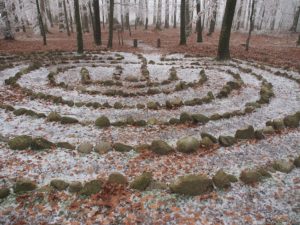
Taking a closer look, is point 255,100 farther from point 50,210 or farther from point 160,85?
point 50,210

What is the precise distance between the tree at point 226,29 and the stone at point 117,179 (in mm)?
13230

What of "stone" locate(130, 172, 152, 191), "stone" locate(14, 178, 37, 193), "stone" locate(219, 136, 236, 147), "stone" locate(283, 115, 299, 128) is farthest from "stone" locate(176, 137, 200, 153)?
"stone" locate(14, 178, 37, 193)

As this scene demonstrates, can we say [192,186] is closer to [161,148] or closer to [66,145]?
[161,148]

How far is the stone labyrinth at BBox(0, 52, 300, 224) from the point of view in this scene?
16.0 ft

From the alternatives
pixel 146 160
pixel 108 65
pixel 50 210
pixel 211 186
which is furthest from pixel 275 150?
pixel 108 65

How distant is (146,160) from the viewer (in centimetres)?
641

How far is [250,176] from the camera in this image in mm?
5578

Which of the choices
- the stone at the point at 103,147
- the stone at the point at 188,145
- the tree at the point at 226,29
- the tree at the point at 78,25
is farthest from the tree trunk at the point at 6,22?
the stone at the point at 188,145

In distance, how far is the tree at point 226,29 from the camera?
15.9m

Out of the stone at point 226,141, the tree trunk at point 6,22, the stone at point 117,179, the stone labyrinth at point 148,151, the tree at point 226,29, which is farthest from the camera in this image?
the tree trunk at point 6,22

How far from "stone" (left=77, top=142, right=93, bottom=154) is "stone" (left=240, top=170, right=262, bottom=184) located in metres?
3.46

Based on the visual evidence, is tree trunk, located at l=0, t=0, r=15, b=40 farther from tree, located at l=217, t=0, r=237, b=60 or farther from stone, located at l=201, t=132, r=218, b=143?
stone, located at l=201, t=132, r=218, b=143

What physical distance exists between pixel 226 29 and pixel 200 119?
9.92 meters

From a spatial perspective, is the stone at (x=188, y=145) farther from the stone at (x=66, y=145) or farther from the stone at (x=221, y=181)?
the stone at (x=66, y=145)
